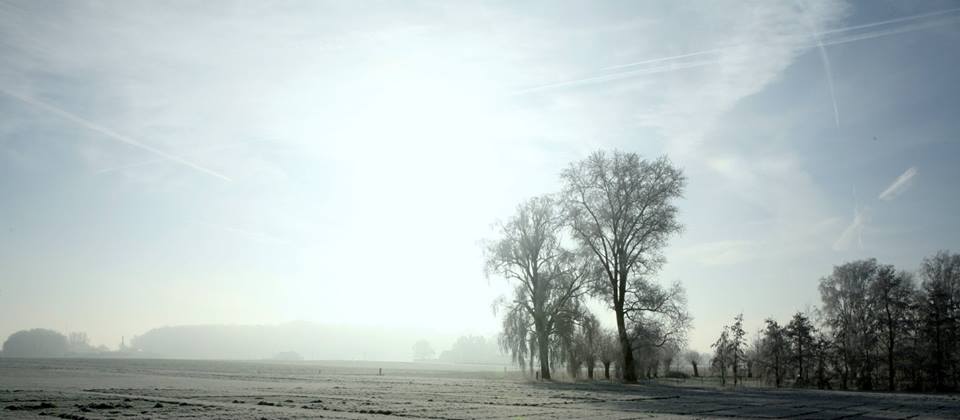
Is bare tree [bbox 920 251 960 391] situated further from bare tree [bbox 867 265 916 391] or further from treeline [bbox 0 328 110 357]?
treeline [bbox 0 328 110 357]

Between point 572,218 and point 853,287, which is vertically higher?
point 572,218

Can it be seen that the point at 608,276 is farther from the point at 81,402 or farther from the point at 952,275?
the point at 952,275

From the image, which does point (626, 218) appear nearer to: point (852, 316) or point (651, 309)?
point (651, 309)

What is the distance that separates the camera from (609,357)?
54375 mm

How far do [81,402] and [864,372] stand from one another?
6527 cm

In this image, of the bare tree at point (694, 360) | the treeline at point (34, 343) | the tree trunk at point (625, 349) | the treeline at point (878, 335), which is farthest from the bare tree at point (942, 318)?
→ the treeline at point (34, 343)

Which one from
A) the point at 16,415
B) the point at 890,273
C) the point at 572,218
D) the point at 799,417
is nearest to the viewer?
the point at 16,415

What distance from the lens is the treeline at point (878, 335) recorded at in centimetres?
5344

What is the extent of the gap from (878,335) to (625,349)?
3537 centimetres

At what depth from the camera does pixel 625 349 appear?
1458 inches

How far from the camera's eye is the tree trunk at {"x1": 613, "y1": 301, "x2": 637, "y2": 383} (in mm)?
36156

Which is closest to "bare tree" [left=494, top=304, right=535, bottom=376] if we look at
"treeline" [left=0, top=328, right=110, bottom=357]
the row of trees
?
the row of trees

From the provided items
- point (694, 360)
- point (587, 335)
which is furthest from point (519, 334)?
point (694, 360)

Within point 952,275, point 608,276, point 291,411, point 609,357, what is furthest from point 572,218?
point 952,275
